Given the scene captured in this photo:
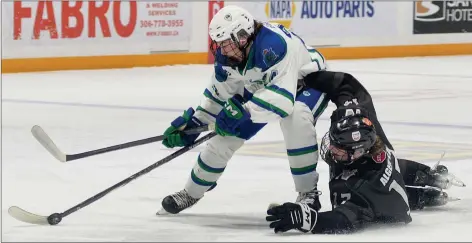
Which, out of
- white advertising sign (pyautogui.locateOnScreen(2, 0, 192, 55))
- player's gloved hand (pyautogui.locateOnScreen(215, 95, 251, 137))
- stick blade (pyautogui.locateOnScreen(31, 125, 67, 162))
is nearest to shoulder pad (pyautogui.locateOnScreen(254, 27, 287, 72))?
player's gloved hand (pyautogui.locateOnScreen(215, 95, 251, 137))

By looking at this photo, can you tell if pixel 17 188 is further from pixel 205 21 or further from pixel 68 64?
pixel 205 21

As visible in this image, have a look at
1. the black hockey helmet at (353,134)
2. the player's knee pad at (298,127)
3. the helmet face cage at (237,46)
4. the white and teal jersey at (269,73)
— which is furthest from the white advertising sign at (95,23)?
the black hockey helmet at (353,134)

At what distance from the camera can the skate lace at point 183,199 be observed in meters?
4.75

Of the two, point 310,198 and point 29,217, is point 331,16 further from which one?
point 29,217

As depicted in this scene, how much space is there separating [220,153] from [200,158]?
0.36 ft

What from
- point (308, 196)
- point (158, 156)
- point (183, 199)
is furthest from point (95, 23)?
point (308, 196)

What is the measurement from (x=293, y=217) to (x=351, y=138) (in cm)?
39

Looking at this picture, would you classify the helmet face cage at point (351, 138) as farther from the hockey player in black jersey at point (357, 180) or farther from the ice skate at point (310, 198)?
the ice skate at point (310, 198)

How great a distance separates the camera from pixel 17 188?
5359 millimetres

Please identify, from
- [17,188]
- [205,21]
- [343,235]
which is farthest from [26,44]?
[343,235]

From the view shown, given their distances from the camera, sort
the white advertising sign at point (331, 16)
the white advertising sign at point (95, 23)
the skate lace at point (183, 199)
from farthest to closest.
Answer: the white advertising sign at point (331, 16) → the white advertising sign at point (95, 23) → the skate lace at point (183, 199)

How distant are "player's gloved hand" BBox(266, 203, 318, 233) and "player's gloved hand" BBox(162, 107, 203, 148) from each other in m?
0.59

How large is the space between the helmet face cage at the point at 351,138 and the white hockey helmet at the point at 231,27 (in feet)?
1.46

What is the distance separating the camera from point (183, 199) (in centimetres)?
479
